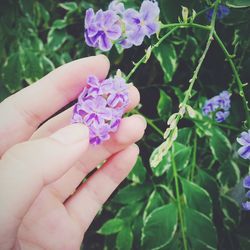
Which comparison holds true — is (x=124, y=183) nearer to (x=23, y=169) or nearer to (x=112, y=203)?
(x=112, y=203)

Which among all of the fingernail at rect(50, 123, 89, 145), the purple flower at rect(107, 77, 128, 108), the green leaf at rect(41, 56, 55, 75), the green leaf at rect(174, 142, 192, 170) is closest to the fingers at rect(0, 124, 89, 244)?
the fingernail at rect(50, 123, 89, 145)

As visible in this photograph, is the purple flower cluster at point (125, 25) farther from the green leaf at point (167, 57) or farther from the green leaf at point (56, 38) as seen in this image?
the green leaf at point (56, 38)

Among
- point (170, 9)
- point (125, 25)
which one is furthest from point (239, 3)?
point (125, 25)

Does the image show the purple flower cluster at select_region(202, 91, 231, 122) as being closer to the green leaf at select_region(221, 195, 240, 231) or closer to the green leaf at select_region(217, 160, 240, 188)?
the green leaf at select_region(217, 160, 240, 188)

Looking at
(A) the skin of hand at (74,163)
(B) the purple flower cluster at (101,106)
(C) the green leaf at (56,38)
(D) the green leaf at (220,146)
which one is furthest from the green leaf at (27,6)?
(D) the green leaf at (220,146)

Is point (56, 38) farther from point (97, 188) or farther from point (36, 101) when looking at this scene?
point (97, 188)
